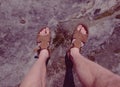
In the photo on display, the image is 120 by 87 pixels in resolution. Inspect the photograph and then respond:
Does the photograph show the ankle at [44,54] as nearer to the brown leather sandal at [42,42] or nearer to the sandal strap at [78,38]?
the brown leather sandal at [42,42]

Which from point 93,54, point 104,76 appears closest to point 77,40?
point 93,54

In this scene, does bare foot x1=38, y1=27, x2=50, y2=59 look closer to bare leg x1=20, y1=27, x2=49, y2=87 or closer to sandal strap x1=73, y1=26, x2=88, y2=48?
bare leg x1=20, y1=27, x2=49, y2=87

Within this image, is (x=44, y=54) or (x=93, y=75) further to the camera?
(x=44, y=54)

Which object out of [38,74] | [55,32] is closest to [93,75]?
[38,74]

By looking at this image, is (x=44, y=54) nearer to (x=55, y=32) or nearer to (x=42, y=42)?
(x=42, y=42)

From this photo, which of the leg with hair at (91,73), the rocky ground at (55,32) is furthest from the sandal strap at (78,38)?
the rocky ground at (55,32)

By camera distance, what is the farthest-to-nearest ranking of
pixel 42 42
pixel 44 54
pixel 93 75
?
pixel 42 42 < pixel 44 54 < pixel 93 75
